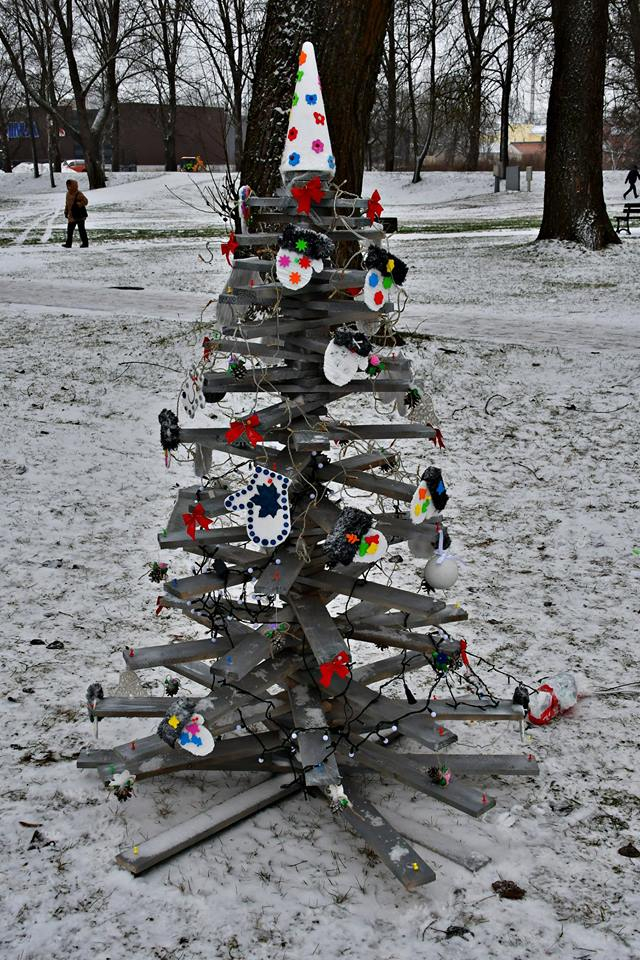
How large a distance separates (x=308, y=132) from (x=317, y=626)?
1.62 metres

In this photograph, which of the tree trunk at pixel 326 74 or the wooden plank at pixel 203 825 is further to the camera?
the tree trunk at pixel 326 74

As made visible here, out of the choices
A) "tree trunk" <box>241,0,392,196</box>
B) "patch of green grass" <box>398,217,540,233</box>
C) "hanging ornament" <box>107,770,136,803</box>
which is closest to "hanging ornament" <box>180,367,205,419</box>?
"hanging ornament" <box>107,770,136,803</box>

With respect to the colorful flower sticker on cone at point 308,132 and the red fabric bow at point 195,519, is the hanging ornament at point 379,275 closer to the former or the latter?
the colorful flower sticker on cone at point 308,132

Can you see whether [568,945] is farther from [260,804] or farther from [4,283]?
[4,283]

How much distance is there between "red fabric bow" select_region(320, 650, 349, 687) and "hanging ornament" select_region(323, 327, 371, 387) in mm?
873

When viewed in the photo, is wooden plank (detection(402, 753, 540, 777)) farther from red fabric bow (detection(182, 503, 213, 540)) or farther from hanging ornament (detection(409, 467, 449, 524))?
red fabric bow (detection(182, 503, 213, 540))

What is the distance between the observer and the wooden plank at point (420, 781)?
3.15m

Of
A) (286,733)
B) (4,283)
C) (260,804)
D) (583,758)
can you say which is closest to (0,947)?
(260,804)

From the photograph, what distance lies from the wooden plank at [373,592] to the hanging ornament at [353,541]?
0.81 ft

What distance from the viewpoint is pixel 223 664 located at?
3.03 metres

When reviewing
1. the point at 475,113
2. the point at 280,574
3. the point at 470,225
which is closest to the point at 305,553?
the point at 280,574

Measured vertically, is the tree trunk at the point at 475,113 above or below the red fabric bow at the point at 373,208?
above

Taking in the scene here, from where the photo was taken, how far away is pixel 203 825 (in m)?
3.13

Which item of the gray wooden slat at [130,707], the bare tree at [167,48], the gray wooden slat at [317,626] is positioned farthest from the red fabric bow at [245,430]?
the bare tree at [167,48]
